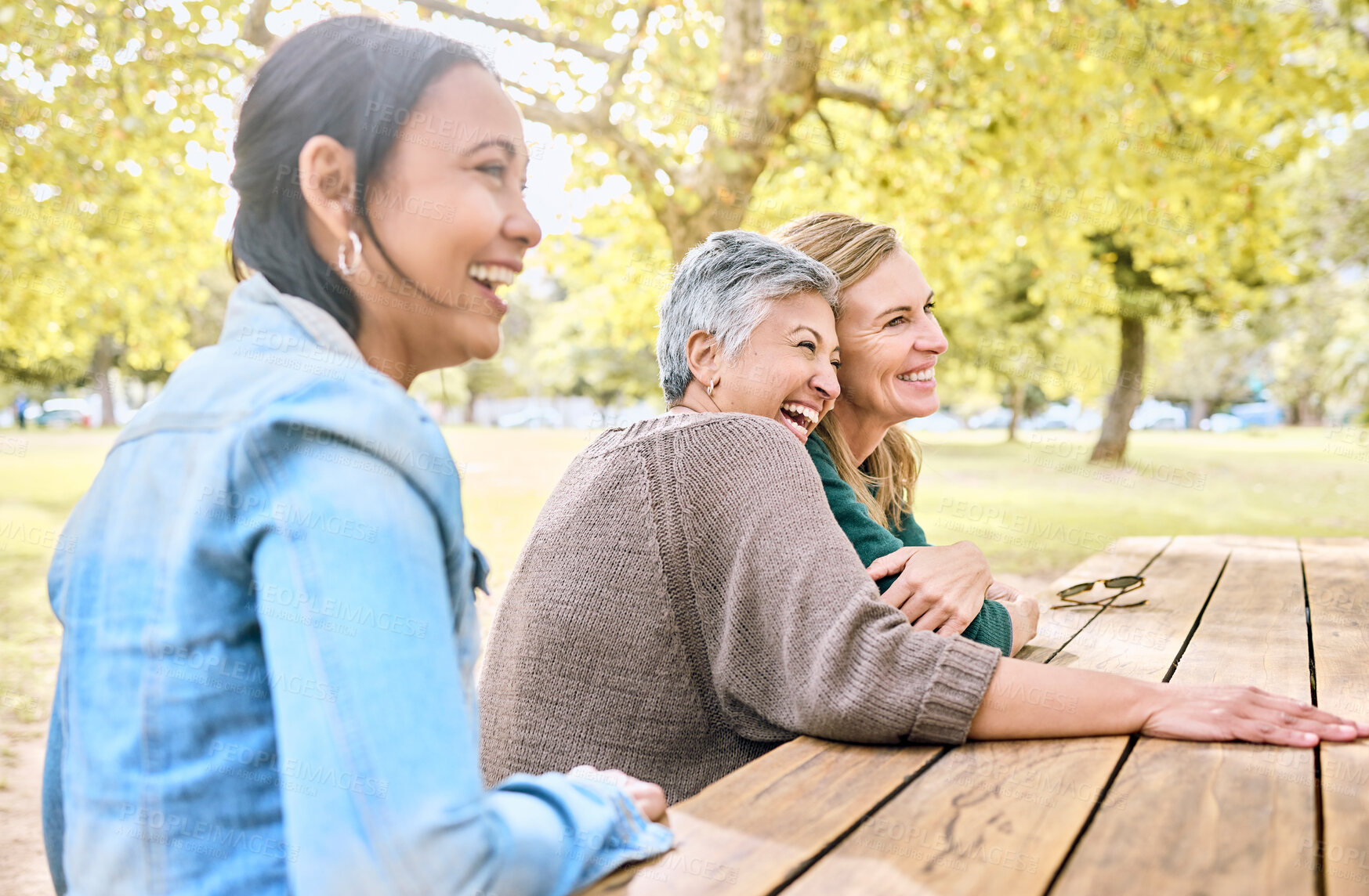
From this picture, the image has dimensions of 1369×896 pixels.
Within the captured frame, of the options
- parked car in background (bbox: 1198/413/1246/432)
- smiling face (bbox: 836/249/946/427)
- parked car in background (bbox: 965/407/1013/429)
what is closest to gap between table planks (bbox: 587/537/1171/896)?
smiling face (bbox: 836/249/946/427)

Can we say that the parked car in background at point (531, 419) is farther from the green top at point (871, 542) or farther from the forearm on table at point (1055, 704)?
the forearm on table at point (1055, 704)

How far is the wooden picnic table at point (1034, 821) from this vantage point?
1.20 meters

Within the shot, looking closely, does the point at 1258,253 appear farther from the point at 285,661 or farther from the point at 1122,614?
the point at 285,661

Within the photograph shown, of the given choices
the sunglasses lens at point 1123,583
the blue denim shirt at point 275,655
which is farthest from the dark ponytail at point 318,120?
the sunglasses lens at point 1123,583

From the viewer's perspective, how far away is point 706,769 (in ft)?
6.02

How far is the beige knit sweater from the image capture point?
5.24 ft

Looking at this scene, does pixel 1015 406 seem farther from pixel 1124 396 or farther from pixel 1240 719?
pixel 1240 719

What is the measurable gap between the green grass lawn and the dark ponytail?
6175 mm

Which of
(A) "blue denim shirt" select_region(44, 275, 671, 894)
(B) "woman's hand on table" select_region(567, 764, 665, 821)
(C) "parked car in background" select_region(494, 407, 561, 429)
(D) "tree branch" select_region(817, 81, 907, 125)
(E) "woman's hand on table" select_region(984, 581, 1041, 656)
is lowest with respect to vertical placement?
(C) "parked car in background" select_region(494, 407, 561, 429)

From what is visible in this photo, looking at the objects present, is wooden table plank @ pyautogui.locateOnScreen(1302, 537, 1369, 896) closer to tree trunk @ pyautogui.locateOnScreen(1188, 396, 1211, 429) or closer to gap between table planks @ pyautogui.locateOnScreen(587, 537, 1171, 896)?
gap between table planks @ pyautogui.locateOnScreen(587, 537, 1171, 896)

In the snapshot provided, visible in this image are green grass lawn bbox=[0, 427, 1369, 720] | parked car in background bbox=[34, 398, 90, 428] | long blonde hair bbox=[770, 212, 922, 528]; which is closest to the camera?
long blonde hair bbox=[770, 212, 922, 528]

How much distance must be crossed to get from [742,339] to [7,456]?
93.4ft

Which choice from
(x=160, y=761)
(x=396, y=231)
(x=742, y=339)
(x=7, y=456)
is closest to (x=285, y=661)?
(x=160, y=761)

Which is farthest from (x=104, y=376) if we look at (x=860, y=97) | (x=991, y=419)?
(x=991, y=419)
